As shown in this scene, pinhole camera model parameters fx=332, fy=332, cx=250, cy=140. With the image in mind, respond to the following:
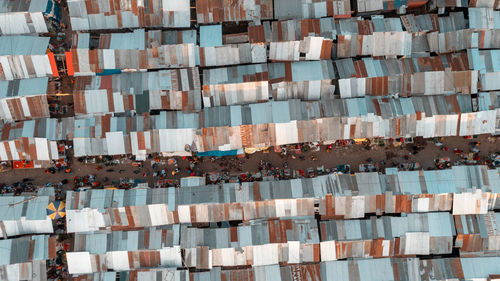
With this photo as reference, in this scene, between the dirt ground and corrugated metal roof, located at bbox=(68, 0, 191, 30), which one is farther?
the dirt ground

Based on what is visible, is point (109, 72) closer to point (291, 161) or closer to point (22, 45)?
point (22, 45)

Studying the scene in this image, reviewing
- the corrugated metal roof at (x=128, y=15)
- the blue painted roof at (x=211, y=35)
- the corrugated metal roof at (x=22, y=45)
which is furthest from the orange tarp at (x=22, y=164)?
the blue painted roof at (x=211, y=35)

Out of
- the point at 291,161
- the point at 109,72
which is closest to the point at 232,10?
the point at 109,72

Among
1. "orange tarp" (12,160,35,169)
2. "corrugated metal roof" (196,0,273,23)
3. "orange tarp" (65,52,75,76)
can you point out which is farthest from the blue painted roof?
"orange tarp" (12,160,35,169)

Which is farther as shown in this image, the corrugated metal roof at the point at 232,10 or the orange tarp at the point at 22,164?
the orange tarp at the point at 22,164

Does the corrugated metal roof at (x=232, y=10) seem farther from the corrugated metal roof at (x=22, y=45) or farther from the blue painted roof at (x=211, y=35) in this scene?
the corrugated metal roof at (x=22, y=45)

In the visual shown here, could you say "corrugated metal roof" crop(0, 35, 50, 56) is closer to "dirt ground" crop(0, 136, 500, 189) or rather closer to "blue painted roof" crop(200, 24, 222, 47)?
"dirt ground" crop(0, 136, 500, 189)

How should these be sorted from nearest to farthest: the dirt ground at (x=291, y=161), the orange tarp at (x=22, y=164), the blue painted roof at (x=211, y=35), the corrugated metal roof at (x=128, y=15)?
the blue painted roof at (x=211, y=35), the corrugated metal roof at (x=128, y=15), the orange tarp at (x=22, y=164), the dirt ground at (x=291, y=161)

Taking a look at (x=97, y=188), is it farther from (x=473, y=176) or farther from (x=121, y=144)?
(x=473, y=176)
